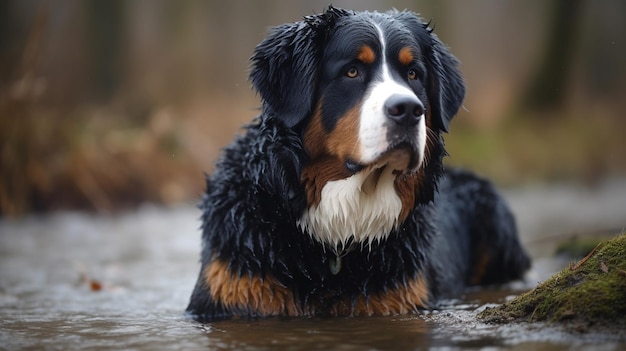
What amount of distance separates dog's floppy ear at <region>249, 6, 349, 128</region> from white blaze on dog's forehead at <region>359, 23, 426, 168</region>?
1.30 ft

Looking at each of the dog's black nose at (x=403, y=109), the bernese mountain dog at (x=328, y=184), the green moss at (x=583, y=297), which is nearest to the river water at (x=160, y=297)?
the green moss at (x=583, y=297)

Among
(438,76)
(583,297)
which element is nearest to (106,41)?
(438,76)

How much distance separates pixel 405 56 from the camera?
4238mm

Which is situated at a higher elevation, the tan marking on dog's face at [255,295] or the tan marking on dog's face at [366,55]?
the tan marking on dog's face at [366,55]

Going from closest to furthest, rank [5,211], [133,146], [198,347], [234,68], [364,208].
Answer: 1. [198,347]
2. [364,208]
3. [5,211]
4. [133,146]
5. [234,68]

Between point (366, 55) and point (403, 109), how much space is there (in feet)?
1.71

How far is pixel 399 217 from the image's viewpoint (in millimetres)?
4453

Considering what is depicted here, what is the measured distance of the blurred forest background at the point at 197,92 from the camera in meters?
11.5

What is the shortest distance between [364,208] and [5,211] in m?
7.76

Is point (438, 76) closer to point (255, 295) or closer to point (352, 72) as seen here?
point (352, 72)

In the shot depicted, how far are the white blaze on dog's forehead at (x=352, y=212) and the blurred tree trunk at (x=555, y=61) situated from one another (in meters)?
11.0

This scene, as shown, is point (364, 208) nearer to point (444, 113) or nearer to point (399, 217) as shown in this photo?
point (399, 217)

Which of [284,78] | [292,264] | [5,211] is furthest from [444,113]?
[5,211]

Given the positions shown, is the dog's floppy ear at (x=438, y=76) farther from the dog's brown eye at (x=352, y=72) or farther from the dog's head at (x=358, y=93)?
the dog's brown eye at (x=352, y=72)
